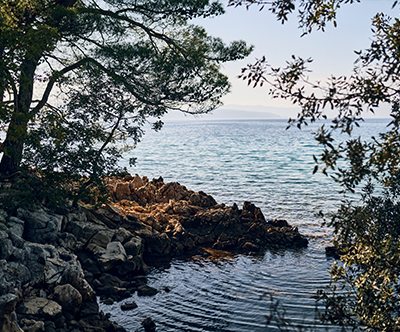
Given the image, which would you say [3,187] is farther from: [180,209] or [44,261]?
[180,209]

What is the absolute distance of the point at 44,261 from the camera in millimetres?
9531

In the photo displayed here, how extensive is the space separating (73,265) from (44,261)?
815 millimetres

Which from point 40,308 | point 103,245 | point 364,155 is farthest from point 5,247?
point 364,155

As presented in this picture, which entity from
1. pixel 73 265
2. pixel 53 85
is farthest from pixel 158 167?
pixel 73 265

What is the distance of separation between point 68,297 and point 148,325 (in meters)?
2.00

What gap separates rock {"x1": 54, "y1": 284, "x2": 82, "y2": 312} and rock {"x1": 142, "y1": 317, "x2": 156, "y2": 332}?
5.28 feet

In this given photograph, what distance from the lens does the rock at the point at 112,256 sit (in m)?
11.6

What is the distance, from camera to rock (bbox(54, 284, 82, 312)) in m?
8.95

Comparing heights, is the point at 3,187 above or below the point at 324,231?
above

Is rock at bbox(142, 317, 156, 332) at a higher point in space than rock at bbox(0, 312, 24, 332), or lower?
lower

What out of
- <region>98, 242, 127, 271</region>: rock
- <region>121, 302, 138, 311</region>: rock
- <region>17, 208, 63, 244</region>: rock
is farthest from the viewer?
<region>98, 242, 127, 271</region>: rock

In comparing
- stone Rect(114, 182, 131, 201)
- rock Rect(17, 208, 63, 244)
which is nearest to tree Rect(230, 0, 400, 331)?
rock Rect(17, 208, 63, 244)

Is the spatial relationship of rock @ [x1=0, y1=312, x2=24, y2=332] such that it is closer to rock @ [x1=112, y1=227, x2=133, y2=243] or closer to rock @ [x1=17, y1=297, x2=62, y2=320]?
rock @ [x1=17, y1=297, x2=62, y2=320]

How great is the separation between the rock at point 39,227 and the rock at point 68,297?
2137 mm
